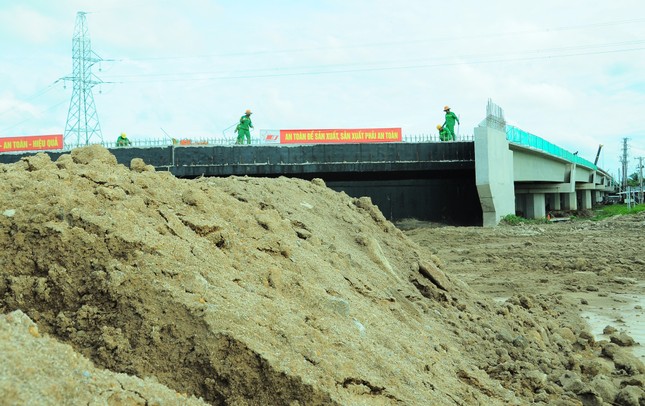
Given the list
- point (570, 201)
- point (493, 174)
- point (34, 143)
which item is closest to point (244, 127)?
point (493, 174)

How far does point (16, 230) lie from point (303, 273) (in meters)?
2.21

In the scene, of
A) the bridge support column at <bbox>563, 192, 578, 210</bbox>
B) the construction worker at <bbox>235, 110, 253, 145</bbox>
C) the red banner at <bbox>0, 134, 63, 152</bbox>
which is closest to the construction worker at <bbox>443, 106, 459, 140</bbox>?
the construction worker at <bbox>235, 110, 253, 145</bbox>

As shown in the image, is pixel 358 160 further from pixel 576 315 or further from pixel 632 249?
pixel 576 315

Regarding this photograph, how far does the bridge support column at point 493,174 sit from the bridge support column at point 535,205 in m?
10.5

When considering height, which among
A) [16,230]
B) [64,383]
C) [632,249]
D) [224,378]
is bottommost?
[632,249]

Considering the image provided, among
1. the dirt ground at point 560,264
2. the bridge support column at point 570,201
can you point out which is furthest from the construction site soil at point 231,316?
the bridge support column at point 570,201

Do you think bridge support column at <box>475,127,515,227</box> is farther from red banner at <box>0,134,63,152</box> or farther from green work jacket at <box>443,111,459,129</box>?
Result: red banner at <box>0,134,63,152</box>

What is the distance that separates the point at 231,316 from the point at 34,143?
28.6 metres

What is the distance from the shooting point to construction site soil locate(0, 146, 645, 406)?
363 cm

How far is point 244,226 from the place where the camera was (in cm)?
578

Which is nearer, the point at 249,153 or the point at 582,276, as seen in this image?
the point at 582,276

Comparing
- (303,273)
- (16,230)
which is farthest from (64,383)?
(303,273)

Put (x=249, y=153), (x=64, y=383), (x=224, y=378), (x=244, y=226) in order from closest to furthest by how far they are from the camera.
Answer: (x=64, y=383), (x=224, y=378), (x=244, y=226), (x=249, y=153)

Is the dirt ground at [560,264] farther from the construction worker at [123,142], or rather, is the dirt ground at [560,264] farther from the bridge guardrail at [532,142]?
the construction worker at [123,142]
